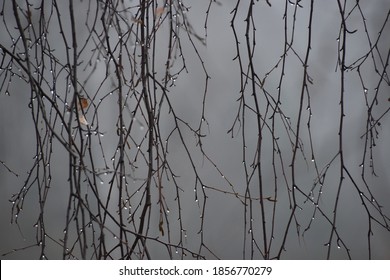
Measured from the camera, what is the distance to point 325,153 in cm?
179

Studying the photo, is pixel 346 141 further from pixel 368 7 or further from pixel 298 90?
pixel 368 7

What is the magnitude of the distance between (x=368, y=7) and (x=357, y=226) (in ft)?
2.12

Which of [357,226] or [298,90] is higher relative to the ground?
[298,90]

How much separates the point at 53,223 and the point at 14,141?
0.27m

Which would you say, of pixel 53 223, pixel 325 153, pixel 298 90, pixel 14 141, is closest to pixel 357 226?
pixel 325 153

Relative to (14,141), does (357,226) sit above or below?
below

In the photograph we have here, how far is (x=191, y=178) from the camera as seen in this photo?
1793 mm
